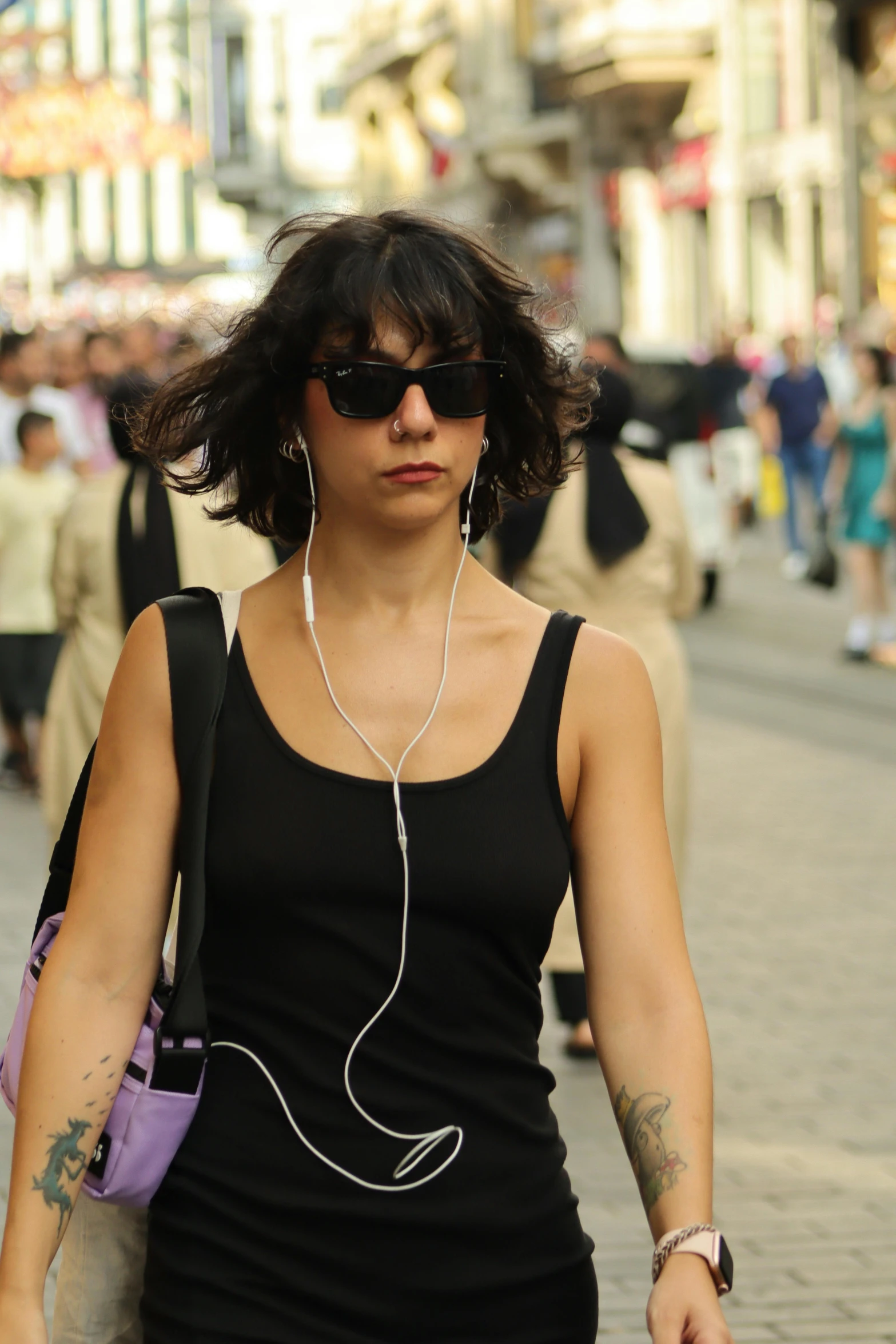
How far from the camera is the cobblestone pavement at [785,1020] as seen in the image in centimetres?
463

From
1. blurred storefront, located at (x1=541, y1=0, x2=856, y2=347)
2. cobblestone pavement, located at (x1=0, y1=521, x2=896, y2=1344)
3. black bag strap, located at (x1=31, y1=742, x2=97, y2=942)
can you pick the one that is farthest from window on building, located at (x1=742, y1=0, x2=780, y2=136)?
black bag strap, located at (x1=31, y1=742, x2=97, y2=942)

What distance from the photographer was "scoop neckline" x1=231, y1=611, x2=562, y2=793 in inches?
88.0

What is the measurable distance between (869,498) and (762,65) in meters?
17.5

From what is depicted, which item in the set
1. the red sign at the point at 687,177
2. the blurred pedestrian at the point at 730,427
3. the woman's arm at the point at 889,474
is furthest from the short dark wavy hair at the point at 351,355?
the red sign at the point at 687,177

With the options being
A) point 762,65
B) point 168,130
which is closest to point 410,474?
point 762,65

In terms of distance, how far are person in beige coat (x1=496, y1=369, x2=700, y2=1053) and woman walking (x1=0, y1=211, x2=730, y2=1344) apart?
Result: 13.3 feet

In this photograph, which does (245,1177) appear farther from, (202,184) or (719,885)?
(202,184)

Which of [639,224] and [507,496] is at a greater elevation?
[639,224]

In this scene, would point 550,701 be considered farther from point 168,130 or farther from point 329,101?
point 329,101

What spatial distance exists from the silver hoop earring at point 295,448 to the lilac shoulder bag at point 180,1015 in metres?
0.26

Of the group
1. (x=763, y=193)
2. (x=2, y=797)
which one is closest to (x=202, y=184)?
(x=763, y=193)

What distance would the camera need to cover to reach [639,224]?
118 ft

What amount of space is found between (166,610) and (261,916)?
1.05ft

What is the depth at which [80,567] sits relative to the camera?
22.9 ft
